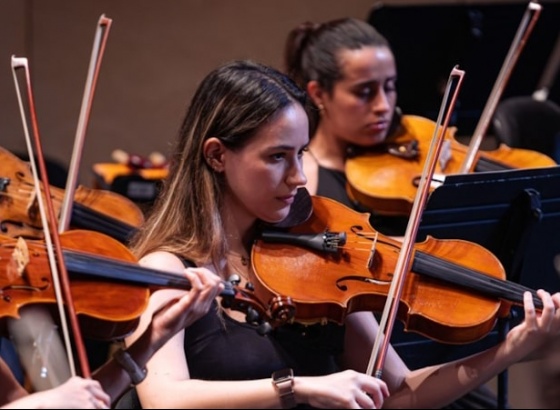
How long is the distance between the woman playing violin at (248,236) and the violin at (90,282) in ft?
0.51

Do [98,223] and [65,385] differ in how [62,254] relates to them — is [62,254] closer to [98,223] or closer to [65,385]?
[65,385]

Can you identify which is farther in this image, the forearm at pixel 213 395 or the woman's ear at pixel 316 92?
the woman's ear at pixel 316 92

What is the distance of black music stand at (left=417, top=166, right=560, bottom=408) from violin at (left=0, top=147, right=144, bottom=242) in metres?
0.71

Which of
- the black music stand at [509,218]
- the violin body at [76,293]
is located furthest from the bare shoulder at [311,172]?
the violin body at [76,293]

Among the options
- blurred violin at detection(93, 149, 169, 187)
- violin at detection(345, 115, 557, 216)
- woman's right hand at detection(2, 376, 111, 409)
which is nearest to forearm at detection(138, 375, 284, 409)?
woman's right hand at detection(2, 376, 111, 409)

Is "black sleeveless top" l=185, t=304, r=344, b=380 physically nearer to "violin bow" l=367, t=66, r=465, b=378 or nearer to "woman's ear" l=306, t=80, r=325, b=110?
"violin bow" l=367, t=66, r=465, b=378

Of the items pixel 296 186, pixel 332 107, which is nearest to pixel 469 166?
pixel 332 107

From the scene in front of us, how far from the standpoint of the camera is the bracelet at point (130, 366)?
5.38ft

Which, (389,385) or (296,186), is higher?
(296,186)

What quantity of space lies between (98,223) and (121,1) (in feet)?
6.19

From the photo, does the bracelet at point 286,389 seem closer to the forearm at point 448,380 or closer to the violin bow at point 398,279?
the violin bow at point 398,279

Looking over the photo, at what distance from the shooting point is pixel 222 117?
75.9 inches

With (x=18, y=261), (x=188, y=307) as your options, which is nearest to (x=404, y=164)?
(x=188, y=307)

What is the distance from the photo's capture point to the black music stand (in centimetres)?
209
